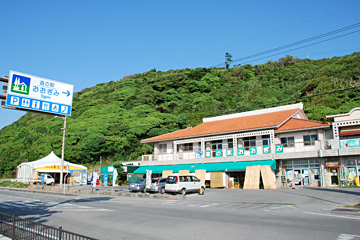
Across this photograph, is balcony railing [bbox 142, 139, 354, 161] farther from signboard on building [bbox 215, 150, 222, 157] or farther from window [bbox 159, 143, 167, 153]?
window [bbox 159, 143, 167, 153]

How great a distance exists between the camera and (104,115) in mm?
80375

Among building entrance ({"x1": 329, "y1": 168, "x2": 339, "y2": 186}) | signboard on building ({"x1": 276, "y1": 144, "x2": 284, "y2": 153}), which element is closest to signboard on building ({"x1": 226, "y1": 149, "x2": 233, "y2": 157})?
signboard on building ({"x1": 276, "y1": 144, "x2": 284, "y2": 153})

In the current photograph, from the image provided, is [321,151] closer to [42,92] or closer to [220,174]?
[220,174]

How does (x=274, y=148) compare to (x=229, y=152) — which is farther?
(x=229, y=152)

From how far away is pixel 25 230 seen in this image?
7.79 meters

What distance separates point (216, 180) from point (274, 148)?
7052 mm

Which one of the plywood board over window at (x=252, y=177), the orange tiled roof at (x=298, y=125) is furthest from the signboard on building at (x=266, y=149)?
the plywood board over window at (x=252, y=177)

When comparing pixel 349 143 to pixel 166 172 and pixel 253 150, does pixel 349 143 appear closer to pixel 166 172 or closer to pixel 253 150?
pixel 253 150

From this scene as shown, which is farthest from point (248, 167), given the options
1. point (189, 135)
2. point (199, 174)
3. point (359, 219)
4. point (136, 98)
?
point (136, 98)

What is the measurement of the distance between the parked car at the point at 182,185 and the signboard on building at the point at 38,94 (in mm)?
10910

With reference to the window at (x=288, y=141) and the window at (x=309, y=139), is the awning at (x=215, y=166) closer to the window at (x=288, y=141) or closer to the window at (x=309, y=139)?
the window at (x=288, y=141)

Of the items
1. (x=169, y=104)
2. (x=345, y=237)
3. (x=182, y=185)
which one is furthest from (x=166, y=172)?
(x=169, y=104)

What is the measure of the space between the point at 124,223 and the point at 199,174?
22.0 m

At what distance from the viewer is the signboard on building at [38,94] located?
14477 millimetres
